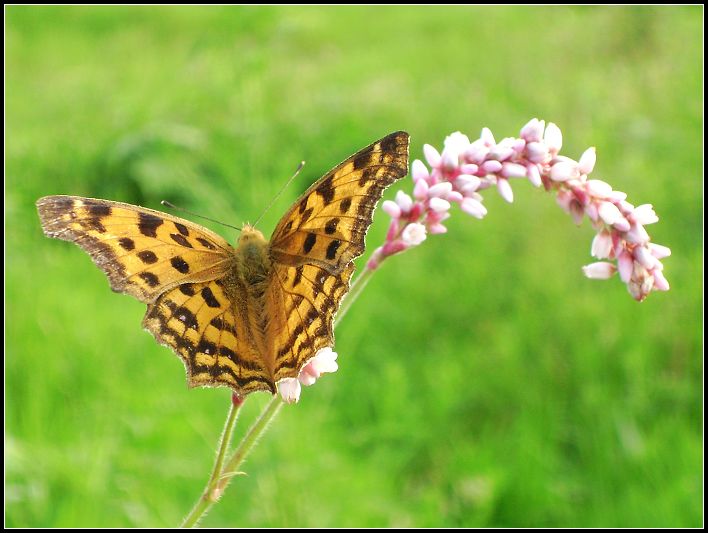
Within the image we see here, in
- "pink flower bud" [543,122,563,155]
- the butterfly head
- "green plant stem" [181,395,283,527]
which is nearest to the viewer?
"green plant stem" [181,395,283,527]

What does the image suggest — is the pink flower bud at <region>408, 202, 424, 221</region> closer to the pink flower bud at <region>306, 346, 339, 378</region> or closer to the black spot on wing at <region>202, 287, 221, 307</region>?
the pink flower bud at <region>306, 346, 339, 378</region>

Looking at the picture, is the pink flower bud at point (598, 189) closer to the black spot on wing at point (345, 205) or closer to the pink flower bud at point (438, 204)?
the pink flower bud at point (438, 204)

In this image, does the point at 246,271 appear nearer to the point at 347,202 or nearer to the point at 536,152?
the point at 347,202

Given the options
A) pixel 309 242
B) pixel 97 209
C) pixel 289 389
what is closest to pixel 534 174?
pixel 309 242

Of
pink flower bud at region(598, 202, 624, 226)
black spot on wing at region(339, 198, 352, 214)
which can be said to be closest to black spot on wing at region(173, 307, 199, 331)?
black spot on wing at region(339, 198, 352, 214)

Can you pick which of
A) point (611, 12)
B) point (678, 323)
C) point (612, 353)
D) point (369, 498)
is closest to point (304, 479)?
point (369, 498)
